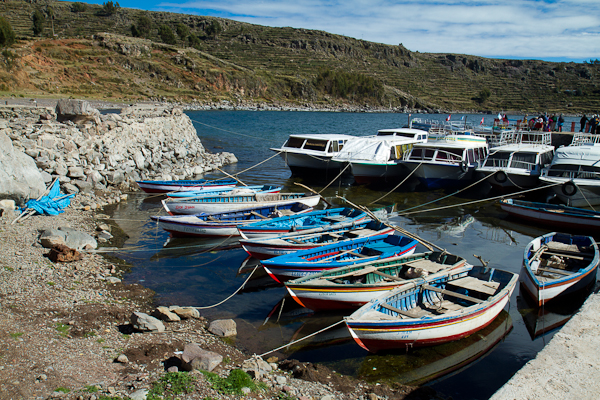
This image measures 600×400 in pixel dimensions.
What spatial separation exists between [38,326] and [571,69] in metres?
217

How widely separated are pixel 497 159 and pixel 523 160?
1.40 metres

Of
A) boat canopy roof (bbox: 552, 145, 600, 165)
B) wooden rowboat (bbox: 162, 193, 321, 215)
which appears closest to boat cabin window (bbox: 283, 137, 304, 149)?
wooden rowboat (bbox: 162, 193, 321, 215)

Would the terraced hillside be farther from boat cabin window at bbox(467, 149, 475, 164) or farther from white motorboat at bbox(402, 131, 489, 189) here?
boat cabin window at bbox(467, 149, 475, 164)

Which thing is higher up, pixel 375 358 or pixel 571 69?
pixel 571 69

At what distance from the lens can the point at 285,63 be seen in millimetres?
149625

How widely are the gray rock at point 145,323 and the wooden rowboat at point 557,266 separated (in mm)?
8515

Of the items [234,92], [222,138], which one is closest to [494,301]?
[222,138]

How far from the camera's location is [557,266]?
11508mm

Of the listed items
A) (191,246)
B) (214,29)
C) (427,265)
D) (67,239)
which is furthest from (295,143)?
(214,29)

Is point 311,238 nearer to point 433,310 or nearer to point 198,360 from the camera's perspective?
point 433,310

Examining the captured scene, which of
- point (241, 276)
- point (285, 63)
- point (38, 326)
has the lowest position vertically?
point (241, 276)

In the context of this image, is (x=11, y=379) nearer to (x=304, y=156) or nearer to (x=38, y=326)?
(x=38, y=326)

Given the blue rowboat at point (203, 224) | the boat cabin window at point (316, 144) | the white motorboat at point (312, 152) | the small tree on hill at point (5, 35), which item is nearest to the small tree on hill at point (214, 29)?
the small tree on hill at point (5, 35)

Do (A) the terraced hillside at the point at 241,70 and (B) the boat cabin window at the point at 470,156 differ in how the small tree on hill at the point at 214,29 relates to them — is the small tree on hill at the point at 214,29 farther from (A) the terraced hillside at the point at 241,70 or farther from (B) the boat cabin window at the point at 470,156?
(B) the boat cabin window at the point at 470,156
